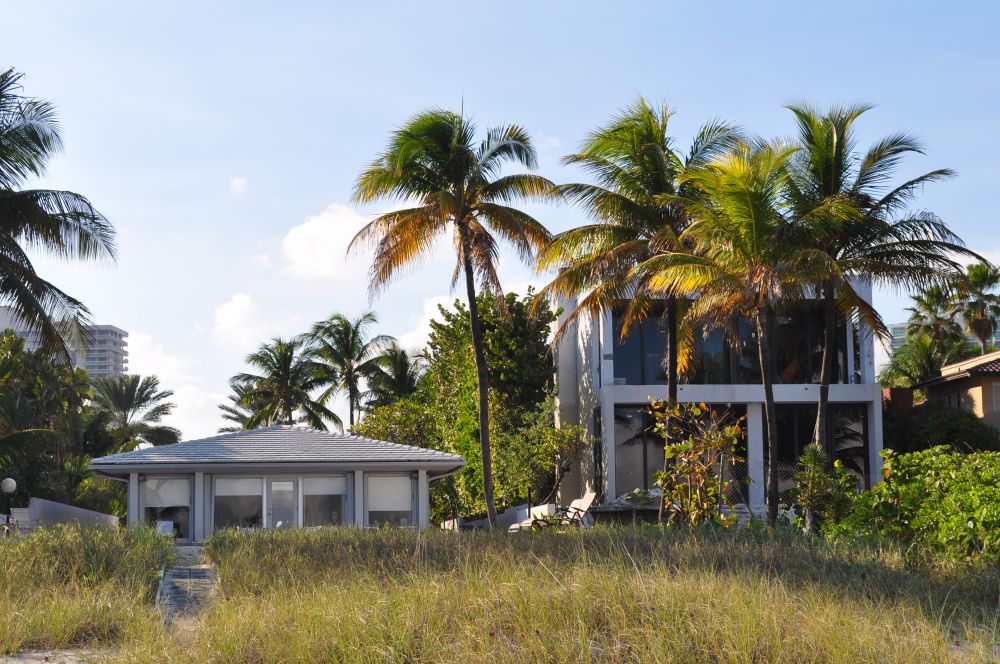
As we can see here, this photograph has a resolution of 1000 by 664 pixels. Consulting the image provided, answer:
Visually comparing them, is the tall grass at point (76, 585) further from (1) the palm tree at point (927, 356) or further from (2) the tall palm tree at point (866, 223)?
(1) the palm tree at point (927, 356)

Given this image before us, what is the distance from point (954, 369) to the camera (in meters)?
37.0

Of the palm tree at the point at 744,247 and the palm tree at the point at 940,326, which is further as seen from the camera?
the palm tree at the point at 940,326

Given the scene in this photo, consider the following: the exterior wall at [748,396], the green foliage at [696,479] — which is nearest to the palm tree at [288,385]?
the exterior wall at [748,396]

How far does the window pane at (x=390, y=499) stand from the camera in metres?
24.2

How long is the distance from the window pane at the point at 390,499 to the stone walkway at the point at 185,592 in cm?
1003

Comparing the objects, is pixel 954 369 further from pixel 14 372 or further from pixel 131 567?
pixel 14 372

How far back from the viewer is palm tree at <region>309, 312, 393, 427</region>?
168ft

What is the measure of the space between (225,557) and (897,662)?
7581 mm

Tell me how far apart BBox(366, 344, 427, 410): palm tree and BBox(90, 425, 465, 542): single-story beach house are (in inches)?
1052

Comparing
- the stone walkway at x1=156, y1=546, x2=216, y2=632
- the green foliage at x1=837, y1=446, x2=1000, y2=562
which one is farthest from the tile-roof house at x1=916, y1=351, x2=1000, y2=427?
the stone walkway at x1=156, y1=546, x2=216, y2=632

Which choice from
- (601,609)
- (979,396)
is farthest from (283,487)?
(979,396)

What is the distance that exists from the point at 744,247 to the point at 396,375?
107 feet

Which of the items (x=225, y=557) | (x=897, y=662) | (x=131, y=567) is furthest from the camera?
(x=225, y=557)

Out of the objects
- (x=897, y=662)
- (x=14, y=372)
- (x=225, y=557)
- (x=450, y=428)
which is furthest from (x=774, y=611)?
(x=14, y=372)
